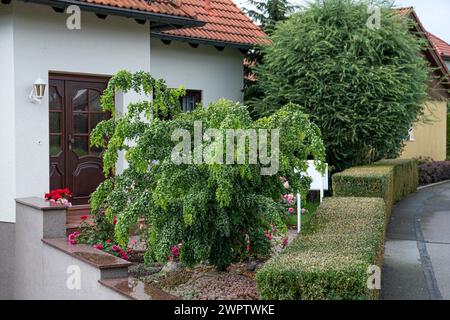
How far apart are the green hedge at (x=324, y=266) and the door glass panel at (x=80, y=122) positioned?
5.03m

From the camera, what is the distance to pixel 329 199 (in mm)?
9711

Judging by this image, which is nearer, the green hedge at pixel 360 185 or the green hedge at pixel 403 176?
the green hedge at pixel 360 185

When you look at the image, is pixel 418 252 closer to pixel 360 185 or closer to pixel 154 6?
pixel 360 185

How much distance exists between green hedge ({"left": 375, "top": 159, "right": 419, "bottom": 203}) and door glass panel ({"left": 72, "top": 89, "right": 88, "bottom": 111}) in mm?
7291

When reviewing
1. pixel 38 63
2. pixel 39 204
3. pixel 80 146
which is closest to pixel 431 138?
pixel 80 146

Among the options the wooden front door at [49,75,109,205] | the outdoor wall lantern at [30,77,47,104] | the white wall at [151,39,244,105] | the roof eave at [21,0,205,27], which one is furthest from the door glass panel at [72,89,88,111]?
the white wall at [151,39,244,105]

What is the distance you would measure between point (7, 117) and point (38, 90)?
633 mm

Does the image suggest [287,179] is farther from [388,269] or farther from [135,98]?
[135,98]

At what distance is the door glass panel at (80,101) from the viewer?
1063 centimetres

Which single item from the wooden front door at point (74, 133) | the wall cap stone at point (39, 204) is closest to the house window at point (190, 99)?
the wooden front door at point (74, 133)

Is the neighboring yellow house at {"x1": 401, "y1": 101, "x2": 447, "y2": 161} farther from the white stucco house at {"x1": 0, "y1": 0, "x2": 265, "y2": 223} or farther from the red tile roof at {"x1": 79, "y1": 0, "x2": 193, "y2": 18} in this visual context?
the white stucco house at {"x1": 0, "y1": 0, "x2": 265, "y2": 223}

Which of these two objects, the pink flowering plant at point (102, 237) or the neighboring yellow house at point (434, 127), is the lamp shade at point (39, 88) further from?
the neighboring yellow house at point (434, 127)

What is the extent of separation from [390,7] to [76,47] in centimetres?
842

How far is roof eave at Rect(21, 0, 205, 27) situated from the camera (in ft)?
31.5
